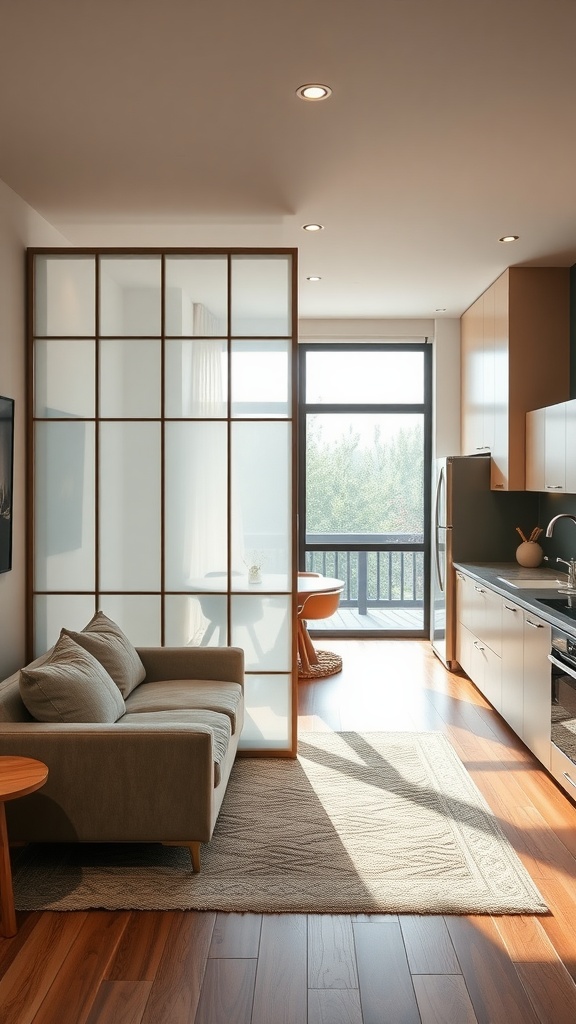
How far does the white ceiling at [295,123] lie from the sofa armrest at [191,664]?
7.21 feet

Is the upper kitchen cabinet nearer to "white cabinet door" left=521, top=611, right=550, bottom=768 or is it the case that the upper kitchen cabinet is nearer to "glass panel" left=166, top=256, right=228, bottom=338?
"white cabinet door" left=521, top=611, right=550, bottom=768

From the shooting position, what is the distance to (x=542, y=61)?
264cm

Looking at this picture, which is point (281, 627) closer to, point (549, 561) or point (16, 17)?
point (549, 561)

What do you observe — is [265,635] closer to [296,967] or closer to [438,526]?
[296,967]

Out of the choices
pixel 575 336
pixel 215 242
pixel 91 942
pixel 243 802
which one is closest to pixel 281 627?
pixel 243 802

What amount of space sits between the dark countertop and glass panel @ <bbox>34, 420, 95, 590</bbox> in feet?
7.13

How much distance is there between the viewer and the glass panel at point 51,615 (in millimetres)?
4129

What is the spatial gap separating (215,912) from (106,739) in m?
0.67

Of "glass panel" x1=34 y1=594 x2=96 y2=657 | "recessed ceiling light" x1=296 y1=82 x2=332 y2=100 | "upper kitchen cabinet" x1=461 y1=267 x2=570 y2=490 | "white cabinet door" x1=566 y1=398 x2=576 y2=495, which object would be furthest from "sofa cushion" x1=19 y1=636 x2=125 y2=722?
"upper kitchen cabinet" x1=461 y1=267 x2=570 y2=490

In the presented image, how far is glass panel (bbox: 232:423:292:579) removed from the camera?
164 inches

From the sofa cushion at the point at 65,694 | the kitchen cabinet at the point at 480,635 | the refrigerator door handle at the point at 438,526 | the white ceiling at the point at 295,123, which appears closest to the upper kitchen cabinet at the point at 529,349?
the white ceiling at the point at 295,123

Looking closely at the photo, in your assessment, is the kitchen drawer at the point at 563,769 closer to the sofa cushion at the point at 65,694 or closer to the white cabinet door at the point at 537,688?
the white cabinet door at the point at 537,688

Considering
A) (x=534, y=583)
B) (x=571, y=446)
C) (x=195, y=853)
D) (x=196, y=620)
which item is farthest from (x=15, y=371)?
(x=534, y=583)

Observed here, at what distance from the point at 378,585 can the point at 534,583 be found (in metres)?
2.59
